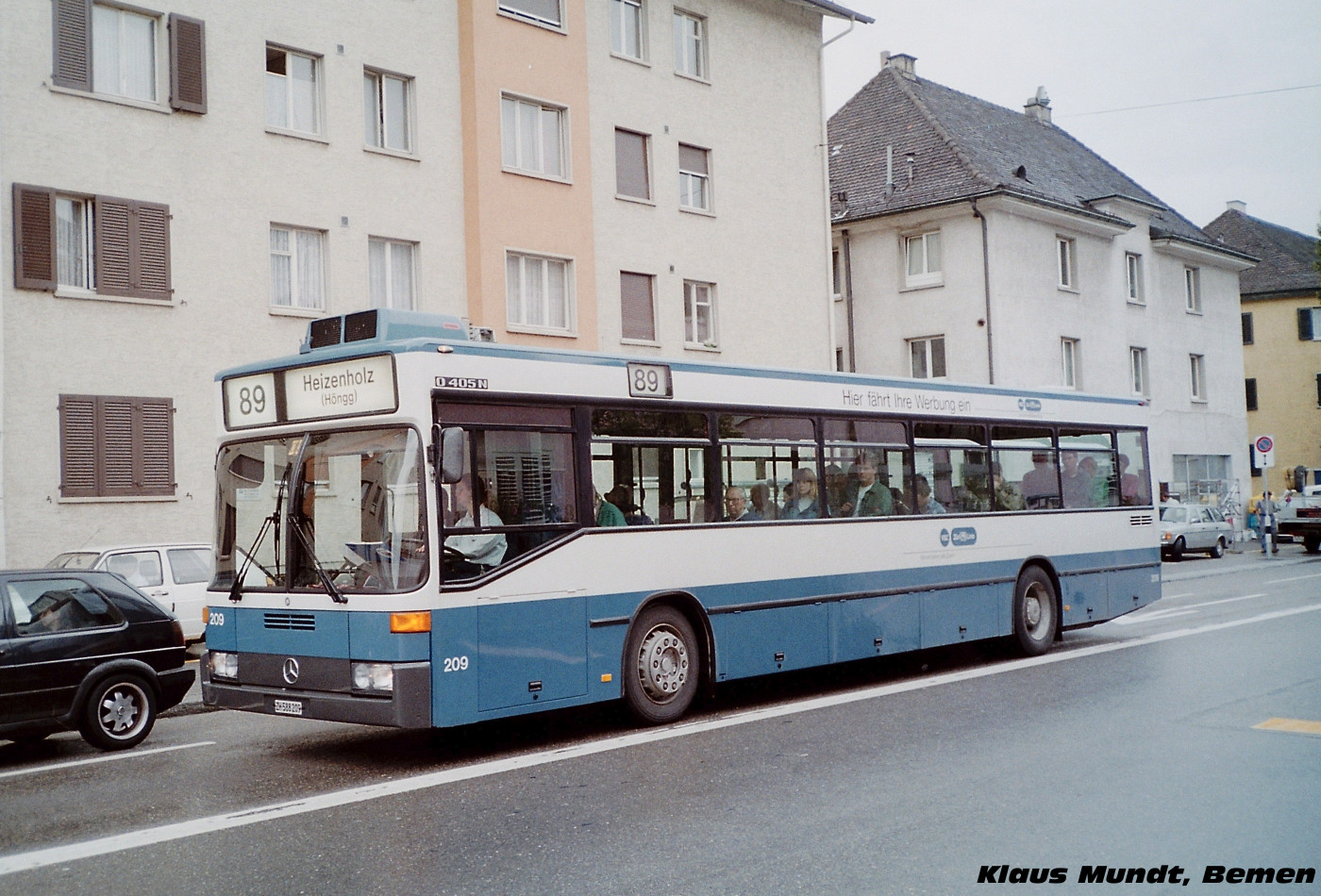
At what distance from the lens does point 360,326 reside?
951cm

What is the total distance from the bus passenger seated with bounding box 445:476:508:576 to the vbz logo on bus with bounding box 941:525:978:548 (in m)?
5.64

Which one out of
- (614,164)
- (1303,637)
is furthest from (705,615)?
(614,164)

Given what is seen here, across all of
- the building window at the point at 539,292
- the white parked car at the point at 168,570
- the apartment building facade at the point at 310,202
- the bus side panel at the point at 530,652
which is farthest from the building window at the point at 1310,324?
the bus side panel at the point at 530,652

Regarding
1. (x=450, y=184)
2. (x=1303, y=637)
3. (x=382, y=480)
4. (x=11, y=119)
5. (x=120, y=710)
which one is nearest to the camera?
(x=382, y=480)

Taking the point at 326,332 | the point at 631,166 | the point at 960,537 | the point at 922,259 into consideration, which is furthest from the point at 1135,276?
the point at 326,332

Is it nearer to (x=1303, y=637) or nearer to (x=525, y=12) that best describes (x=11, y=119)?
(x=525, y=12)

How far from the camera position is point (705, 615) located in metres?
10.6

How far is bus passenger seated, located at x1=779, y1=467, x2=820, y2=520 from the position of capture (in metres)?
11.6

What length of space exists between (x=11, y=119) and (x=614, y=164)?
11.6 meters

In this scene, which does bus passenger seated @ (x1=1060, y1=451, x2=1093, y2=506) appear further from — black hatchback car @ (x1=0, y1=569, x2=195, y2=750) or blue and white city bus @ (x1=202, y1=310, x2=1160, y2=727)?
black hatchback car @ (x1=0, y1=569, x2=195, y2=750)

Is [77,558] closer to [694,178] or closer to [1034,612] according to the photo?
[1034,612]

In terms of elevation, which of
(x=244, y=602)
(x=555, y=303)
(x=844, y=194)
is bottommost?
(x=244, y=602)

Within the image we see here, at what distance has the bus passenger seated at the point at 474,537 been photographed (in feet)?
28.8

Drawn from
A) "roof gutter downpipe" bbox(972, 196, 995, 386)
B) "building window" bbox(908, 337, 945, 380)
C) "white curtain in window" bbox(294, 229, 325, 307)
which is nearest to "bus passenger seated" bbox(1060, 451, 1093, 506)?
"white curtain in window" bbox(294, 229, 325, 307)
